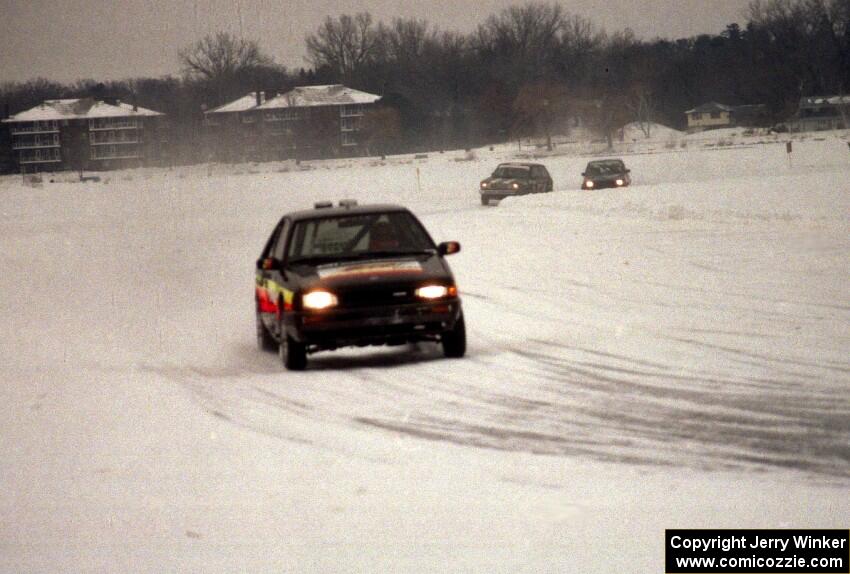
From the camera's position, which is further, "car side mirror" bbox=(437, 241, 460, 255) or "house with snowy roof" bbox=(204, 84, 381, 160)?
"house with snowy roof" bbox=(204, 84, 381, 160)

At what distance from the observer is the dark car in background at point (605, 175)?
151 ft

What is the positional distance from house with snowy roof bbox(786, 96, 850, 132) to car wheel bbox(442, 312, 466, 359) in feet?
363

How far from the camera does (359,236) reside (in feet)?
41.1

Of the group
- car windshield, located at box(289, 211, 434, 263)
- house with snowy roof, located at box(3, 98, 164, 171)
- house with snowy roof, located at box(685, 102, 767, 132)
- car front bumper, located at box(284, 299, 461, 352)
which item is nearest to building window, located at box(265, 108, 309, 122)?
house with snowy roof, located at box(3, 98, 164, 171)

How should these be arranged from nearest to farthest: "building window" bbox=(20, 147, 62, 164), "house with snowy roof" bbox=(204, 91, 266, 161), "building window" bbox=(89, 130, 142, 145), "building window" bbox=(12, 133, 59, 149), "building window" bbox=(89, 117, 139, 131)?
"house with snowy roof" bbox=(204, 91, 266, 161) → "building window" bbox=(89, 130, 142, 145) → "building window" bbox=(89, 117, 139, 131) → "building window" bbox=(12, 133, 59, 149) → "building window" bbox=(20, 147, 62, 164)

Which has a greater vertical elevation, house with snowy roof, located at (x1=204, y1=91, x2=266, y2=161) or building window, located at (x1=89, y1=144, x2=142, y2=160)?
house with snowy roof, located at (x1=204, y1=91, x2=266, y2=161)

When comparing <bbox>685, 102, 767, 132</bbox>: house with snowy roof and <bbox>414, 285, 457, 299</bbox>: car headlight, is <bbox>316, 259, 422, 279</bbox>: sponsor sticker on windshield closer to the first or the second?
<bbox>414, 285, 457, 299</bbox>: car headlight

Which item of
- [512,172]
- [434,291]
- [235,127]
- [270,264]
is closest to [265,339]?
[270,264]

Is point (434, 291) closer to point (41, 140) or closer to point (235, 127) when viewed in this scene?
point (235, 127)

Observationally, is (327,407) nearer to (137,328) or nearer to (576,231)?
(137,328)

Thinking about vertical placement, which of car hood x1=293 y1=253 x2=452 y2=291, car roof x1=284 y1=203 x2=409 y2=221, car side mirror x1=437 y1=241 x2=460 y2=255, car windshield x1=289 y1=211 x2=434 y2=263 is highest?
car roof x1=284 y1=203 x2=409 y2=221

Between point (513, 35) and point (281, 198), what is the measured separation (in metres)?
91.2

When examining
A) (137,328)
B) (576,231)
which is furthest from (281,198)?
(137,328)

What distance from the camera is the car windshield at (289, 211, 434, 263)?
12.4 m
